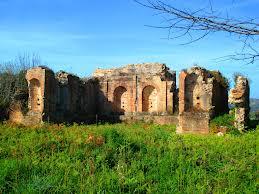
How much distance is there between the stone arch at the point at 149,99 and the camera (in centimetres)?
3228

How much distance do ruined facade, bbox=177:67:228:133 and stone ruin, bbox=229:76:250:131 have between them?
1.36 m

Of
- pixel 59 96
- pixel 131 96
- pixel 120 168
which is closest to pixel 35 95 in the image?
pixel 59 96

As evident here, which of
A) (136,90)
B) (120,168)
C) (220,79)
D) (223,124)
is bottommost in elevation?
(120,168)

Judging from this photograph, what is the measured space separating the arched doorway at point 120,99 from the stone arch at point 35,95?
330 inches

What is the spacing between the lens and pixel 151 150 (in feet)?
36.6

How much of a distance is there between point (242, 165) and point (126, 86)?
75.8 feet

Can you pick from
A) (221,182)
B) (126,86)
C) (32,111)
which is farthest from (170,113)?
(221,182)

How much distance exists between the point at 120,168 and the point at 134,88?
23437mm

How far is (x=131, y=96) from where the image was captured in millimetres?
32531

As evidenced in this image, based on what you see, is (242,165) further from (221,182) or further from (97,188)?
(97,188)

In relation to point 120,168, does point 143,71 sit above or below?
above

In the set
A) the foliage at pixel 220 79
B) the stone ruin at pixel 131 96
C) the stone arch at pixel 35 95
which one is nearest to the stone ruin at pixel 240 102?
the stone ruin at pixel 131 96

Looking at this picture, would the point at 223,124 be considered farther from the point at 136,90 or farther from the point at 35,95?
the point at 136,90

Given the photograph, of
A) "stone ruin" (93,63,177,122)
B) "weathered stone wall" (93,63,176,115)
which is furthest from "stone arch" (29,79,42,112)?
"weathered stone wall" (93,63,176,115)
